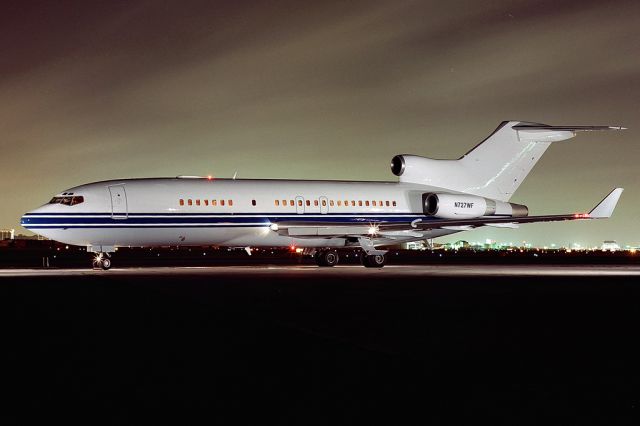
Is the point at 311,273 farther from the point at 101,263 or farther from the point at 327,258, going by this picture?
the point at 101,263

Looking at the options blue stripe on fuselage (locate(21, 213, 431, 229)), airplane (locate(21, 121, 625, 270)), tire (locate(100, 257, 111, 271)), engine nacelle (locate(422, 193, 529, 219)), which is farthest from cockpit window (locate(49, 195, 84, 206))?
engine nacelle (locate(422, 193, 529, 219))

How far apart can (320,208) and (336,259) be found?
132 inches

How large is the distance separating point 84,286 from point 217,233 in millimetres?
13616

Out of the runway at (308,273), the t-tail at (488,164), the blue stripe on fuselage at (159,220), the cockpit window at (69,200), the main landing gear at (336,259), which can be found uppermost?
the t-tail at (488,164)

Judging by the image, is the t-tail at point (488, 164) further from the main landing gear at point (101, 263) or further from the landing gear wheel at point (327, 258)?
the main landing gear at point (101, 263)

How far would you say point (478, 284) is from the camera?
86.6ft

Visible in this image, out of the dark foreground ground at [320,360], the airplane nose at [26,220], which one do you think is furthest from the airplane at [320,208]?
the dark foreground ground at [320,360]

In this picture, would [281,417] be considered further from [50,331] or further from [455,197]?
[455,197]

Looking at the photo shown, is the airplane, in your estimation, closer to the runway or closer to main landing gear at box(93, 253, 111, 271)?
main landing gear at box(93, 253, 111, 271)

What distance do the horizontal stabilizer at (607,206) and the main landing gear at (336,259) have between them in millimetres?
10942

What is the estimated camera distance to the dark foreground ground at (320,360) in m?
7.48

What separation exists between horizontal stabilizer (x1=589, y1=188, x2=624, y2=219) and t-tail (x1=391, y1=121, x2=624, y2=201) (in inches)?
311

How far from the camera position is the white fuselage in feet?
119

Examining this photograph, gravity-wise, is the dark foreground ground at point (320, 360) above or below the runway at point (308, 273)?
below
